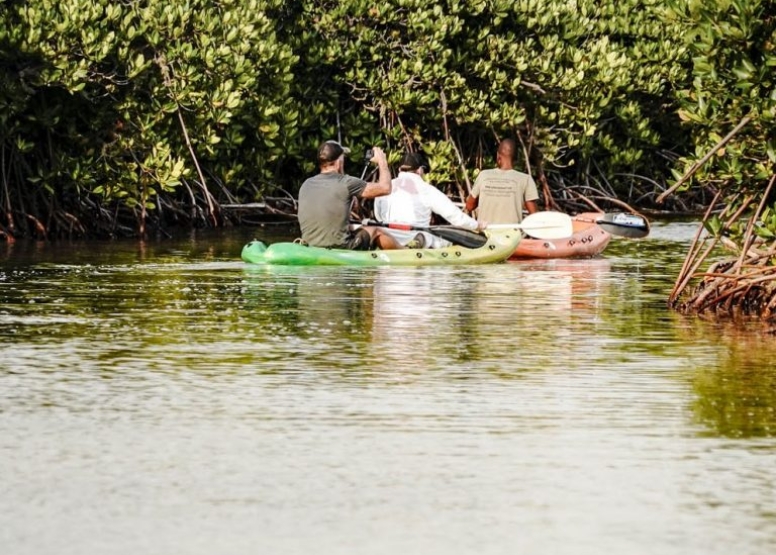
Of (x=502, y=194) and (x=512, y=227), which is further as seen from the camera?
(x=502, y=194)

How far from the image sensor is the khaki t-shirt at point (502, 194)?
20.7 m

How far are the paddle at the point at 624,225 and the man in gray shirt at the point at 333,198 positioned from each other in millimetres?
2423

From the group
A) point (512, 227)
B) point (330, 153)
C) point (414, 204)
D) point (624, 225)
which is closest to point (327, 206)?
point (330, 153)

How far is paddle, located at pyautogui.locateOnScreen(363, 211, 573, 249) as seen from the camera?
19750mm

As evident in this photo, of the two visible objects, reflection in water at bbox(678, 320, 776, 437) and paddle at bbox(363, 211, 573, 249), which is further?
paddle at bbox(363, 211, 573, 249)

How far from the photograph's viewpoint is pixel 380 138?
29.8m

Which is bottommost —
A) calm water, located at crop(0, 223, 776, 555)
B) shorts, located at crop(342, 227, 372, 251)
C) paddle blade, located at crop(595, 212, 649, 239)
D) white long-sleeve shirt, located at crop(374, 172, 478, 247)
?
calm water, located at crop(0, 223, 776, 555)

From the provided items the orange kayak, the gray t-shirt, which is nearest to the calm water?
the gray t-shirt

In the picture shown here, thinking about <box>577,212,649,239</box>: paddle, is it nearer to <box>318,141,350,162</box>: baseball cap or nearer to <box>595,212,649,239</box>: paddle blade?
<box>595,212,649,239</box>: paddle blade

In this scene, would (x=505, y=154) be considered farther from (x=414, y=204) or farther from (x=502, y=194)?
(x=414, y=204)

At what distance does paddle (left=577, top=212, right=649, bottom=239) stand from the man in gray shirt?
7.95ft

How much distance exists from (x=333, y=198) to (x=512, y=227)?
274cm

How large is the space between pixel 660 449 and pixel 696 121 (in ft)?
19.8

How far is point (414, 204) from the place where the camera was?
65.0 feet
